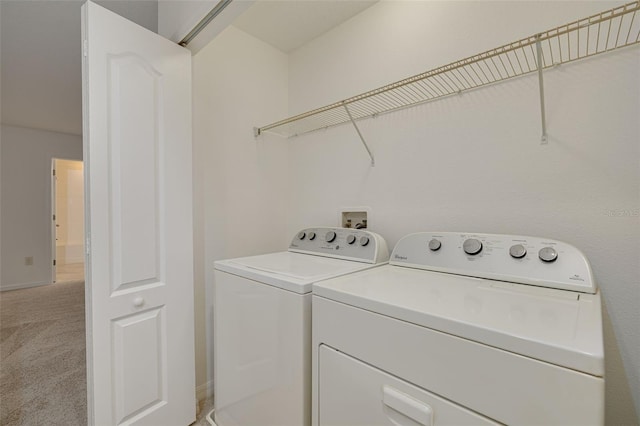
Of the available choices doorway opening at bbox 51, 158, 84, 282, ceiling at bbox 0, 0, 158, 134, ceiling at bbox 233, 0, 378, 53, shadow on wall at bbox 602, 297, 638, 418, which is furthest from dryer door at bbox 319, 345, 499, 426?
doorway opening at bbox 51, 158, 84, 282

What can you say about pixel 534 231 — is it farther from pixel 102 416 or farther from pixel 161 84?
pixel 102 416

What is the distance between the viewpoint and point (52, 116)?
3.69m

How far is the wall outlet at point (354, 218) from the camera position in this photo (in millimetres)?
1662

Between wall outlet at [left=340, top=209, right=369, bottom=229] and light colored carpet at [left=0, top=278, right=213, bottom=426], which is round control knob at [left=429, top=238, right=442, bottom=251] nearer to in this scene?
wall outlet at [left=340, top=209, right=369, bottom=229]

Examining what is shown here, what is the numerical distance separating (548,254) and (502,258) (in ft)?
0.44

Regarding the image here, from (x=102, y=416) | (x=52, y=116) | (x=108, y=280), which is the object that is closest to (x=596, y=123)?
(x=108, y=280)

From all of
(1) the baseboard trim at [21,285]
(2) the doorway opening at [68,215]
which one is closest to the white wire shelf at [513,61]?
(1) the baseboard trim at [21,285]

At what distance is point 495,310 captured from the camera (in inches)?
26.9

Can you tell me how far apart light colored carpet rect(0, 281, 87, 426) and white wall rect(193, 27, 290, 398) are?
813mm

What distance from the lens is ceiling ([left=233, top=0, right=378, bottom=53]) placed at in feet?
5.31

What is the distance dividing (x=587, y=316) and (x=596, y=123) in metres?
0.78

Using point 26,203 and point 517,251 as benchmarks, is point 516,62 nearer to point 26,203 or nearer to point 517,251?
point 517,251

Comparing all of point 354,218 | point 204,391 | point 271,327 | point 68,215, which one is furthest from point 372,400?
point 68,215

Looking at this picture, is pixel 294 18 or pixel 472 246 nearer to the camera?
pixel 472 246
